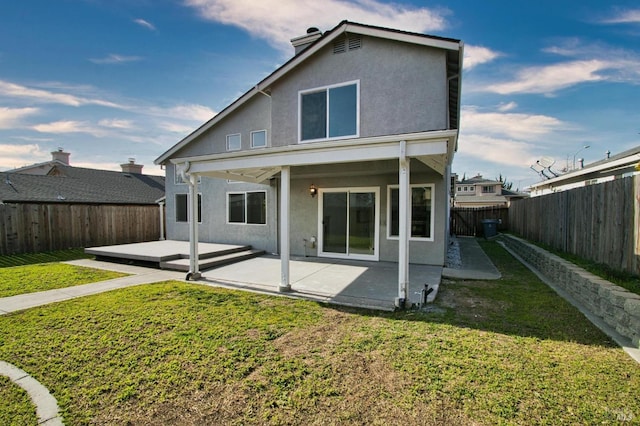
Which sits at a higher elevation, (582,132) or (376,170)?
(582,132)

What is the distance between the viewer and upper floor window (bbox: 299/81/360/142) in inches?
336

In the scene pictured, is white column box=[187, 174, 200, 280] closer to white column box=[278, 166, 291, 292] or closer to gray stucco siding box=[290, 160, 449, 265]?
white column box=[278, 166, 291, 292]

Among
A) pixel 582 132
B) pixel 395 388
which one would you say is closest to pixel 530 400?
pixel 395 388

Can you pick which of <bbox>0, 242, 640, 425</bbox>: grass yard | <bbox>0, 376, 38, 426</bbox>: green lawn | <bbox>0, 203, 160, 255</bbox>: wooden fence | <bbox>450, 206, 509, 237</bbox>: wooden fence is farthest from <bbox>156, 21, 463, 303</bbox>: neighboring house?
<bbox>450, 206, 509, 237</bbox>: wooden fence

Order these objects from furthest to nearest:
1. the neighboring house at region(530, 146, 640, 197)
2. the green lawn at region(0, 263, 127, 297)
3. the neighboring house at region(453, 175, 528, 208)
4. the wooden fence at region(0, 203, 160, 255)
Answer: the neighboring house at region(453, 175, 528, 208) → the neighboring house at region(530, 146, 640, 197) → the wooden fence at region(0, 203, 160, 255) → the green lawn at region(0, 263, 127, 297)

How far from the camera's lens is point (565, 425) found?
2426mm

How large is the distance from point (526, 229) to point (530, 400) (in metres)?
12.6

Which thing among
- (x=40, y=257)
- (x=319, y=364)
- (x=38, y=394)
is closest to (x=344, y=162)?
(x=319, y=364)

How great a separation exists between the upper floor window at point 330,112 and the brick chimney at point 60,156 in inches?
904

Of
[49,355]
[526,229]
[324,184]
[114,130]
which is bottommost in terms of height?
[49,355]

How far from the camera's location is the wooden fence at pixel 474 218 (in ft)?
63.6

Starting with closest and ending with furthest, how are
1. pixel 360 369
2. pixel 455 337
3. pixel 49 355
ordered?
pixel 360 369, pixel 49 355, pixel 455 337

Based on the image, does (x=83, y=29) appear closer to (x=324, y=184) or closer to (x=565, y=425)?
(x=324, y=184)

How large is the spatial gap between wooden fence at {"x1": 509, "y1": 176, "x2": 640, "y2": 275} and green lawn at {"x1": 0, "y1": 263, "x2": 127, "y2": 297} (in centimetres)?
1125
